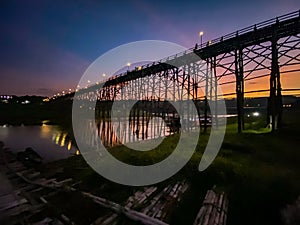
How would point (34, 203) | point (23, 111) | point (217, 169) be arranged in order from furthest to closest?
point (23, 111) < point (217, 169) < point (34, 203)

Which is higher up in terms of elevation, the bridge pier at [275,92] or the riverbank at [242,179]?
the bridge pier at [275,92]

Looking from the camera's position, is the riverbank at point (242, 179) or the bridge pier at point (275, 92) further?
the bridge pier at point (275, 92)

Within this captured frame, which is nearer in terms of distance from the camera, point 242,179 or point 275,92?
point 242,179

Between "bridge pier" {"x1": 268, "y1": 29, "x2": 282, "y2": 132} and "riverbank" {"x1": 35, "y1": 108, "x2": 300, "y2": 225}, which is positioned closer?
"riverbank" {"x1": 35, "y1": 108, "x2": 300, "y2": 225}

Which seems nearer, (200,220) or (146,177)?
(200,220)

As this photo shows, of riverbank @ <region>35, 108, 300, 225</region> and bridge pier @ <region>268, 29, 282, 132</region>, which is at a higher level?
bridge pier @ <region>268, 29, 282, 132</region>

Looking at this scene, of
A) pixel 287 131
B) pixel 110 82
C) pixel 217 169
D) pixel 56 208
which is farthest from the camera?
pixel 110 82

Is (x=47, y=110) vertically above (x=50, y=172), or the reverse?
(x=47, y=110)

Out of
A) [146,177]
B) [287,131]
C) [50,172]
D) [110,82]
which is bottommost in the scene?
[50,172]

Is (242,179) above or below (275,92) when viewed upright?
below

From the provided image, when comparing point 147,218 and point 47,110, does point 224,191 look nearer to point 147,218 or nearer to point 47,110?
point 147,218

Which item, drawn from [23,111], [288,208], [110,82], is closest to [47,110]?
[23,111]
